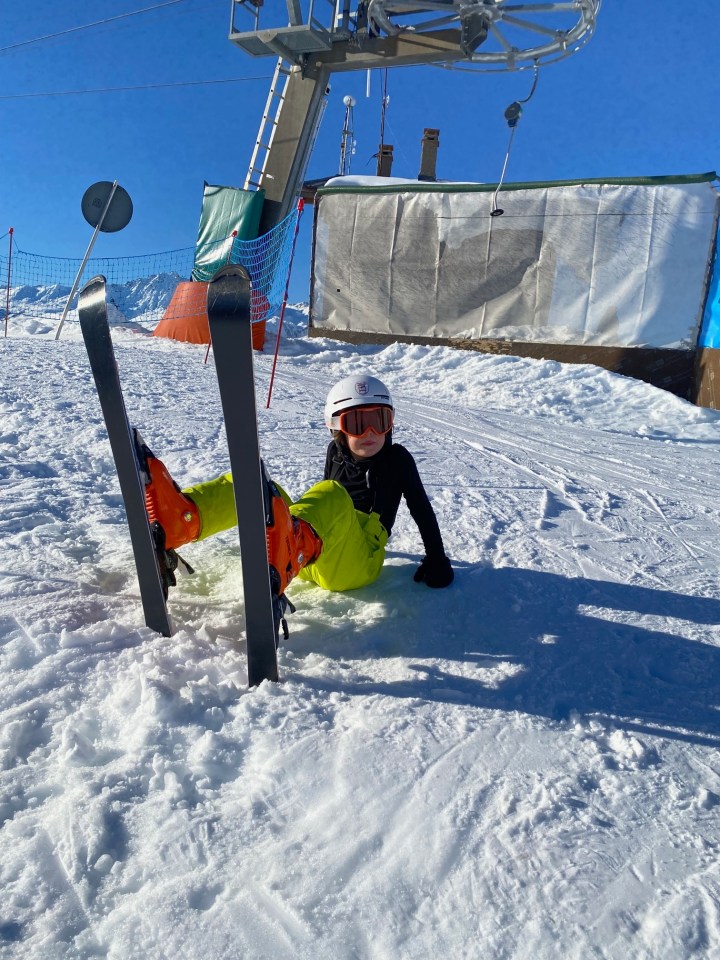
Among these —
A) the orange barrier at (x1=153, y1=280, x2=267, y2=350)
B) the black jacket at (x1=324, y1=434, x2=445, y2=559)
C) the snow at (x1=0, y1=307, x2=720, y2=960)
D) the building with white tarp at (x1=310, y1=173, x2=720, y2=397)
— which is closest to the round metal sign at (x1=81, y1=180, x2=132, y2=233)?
the orange barrier at (x1=153, y1=280, x2=267, y2=350)

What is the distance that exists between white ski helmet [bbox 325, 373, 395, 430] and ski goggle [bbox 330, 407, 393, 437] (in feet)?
0.08

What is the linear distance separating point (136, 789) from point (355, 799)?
535mm

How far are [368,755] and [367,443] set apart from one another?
4.84ft

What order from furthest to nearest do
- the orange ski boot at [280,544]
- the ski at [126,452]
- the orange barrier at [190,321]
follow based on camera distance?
the orange barrier at [190,321] → the ski at [126,452] → the orange ski boot at [280,544]

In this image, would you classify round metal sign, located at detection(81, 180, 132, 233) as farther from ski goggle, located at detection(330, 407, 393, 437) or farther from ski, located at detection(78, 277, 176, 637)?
ski, located at detection(78, 277, 176, 637)

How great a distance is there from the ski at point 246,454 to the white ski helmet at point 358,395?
33.9 inches

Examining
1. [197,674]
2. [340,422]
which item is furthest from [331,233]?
[197,674]

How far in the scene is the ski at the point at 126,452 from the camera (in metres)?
2.24

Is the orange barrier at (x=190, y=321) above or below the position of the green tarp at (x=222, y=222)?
below

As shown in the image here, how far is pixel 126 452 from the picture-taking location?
231cm

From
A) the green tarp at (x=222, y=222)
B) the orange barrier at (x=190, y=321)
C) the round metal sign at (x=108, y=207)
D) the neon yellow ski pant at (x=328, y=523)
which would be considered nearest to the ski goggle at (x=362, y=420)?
the neon yellow ski pant at (x=328, y=523)

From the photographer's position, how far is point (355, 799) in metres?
1.67

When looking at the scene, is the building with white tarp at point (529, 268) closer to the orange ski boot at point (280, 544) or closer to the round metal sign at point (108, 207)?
the round metal sign at point (108, 207)

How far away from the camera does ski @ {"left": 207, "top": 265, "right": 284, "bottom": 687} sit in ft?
6.04
